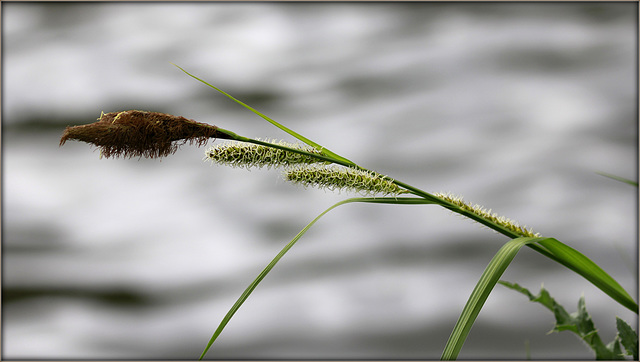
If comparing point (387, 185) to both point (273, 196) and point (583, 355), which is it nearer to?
point (273, 196)

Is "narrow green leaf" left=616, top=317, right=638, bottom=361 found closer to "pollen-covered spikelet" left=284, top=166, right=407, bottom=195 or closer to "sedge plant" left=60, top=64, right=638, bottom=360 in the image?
"sedge plant" left=60, top=64, right=638, bottom=360

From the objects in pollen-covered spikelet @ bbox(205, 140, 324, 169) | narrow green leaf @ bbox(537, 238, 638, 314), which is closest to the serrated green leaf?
narrow green leaf @ bbox(537, 238, 638, 314)

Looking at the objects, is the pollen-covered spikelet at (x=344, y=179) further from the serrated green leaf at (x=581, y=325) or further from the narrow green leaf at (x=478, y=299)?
the serrated green leaf at (x=581, y=325)

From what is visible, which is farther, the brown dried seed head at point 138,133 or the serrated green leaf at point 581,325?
the serrated green leaf at point 581,325

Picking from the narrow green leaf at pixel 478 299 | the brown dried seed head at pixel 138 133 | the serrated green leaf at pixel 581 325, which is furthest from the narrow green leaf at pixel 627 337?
the brown dried seed head at pixel 138 133

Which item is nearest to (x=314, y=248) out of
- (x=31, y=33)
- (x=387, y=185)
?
(x=387, y=185)
